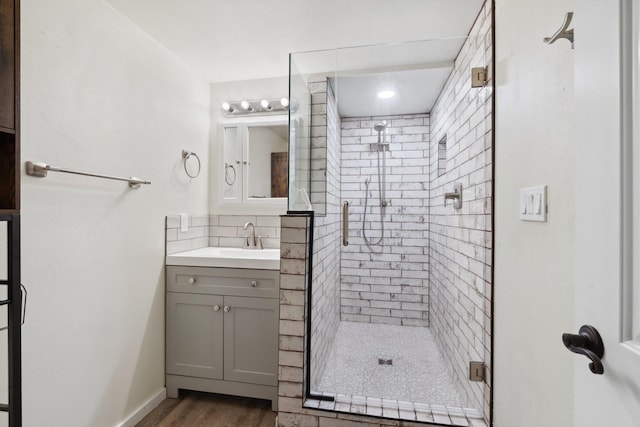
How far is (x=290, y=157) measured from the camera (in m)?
1.81

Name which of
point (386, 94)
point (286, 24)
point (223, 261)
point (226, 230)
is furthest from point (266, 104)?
point (223, 261)

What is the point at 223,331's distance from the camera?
78.6 inches

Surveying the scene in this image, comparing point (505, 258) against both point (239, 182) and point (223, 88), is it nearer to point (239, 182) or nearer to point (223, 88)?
point (239, 182)

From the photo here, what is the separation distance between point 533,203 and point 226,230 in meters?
2.25

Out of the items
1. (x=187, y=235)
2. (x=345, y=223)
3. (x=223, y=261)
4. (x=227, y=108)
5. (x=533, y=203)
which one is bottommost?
(x=223, y=261)

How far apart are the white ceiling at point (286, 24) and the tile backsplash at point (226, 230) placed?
1.24 m

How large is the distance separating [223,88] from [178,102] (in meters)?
0.53

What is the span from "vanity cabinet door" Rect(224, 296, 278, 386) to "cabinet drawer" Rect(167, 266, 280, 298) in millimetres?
58

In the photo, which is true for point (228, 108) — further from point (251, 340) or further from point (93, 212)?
point (251, 340)

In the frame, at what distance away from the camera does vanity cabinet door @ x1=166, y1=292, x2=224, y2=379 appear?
2002 mm

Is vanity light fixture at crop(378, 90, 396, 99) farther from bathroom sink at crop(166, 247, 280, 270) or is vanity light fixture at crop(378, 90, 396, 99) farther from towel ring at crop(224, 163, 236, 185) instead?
bathroom sink at crop(166, 247, 280, 270)

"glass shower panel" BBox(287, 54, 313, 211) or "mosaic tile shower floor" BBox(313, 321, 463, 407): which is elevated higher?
"glass shower panel" BBox(287, 54, 313, 211)

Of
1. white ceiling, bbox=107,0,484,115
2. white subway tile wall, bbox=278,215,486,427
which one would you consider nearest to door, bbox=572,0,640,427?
white subway tile wall, bbox=278,215,486,427

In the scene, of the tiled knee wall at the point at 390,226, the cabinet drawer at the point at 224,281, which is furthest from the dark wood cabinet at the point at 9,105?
→ the tiled knee wall at the point at 390,226
